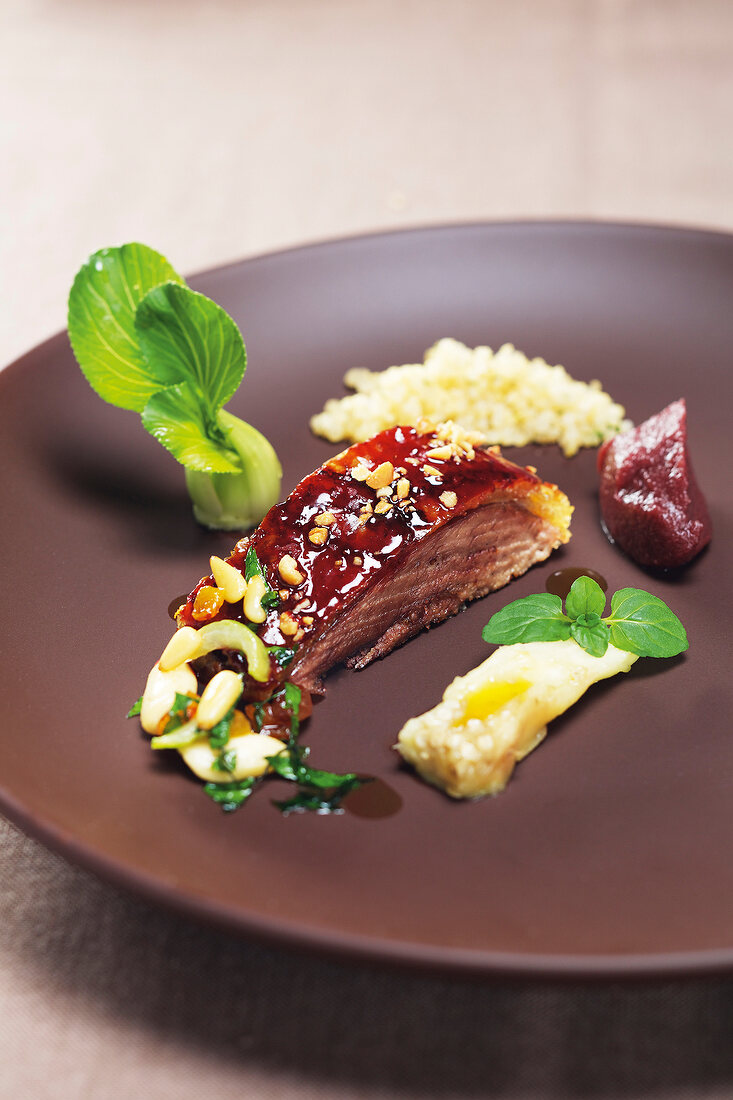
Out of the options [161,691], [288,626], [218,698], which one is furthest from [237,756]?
[288,626]

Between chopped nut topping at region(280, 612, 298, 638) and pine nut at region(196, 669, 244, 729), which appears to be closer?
pine nut at region(196, 669, 244, 729)

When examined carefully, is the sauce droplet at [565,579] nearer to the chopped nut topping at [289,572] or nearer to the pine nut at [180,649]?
the chopped nut topping at [289,572]

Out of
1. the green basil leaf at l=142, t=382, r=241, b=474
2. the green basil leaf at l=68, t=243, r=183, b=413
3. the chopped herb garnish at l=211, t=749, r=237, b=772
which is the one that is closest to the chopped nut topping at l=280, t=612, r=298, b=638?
the chopped herb garnish at l=211, t=749, r=237, b=772

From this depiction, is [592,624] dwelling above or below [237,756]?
below

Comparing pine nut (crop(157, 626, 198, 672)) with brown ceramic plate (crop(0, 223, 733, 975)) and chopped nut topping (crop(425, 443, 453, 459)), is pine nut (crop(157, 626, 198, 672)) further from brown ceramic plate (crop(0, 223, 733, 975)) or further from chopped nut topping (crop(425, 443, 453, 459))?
chopped nut topping (crop(425, 443, 453, 459))

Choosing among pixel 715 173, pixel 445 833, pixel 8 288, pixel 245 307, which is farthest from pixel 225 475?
pixel 715 173

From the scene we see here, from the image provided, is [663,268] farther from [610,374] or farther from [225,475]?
[225,475]

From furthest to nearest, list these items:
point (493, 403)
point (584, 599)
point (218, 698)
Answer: point (493, 403), point (584, 599), point (218, 698)

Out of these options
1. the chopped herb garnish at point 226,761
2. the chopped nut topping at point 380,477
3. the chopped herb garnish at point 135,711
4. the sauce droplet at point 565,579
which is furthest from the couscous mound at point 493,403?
the chopped herb garnish at point 226,761

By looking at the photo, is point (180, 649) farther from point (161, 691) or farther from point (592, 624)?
point (592, 624)
